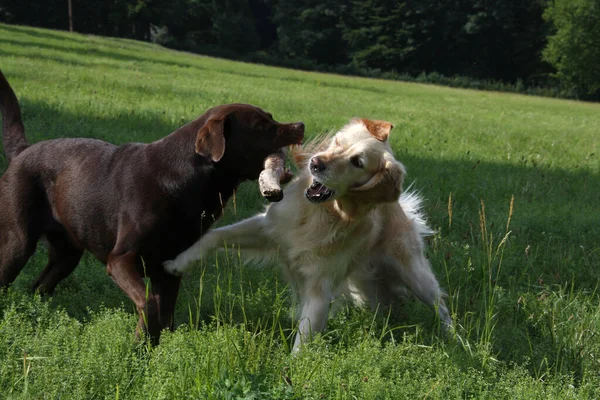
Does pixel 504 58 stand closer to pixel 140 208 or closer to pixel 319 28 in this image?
pixel 319 28

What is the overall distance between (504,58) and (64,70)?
51523mm

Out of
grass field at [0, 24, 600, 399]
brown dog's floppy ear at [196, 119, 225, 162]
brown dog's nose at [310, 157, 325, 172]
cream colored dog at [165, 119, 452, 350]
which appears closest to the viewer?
grass field at [0, 24, 600, 399]

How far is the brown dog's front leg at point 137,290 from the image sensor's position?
3.77 meters

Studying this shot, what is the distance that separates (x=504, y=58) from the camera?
62812mm

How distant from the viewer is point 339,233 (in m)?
4.59

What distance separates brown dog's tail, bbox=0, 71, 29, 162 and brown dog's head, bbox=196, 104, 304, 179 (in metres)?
1.50

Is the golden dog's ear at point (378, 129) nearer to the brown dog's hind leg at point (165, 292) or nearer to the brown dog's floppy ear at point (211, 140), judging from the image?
the brown dog's floppy ear at point (211, 140)

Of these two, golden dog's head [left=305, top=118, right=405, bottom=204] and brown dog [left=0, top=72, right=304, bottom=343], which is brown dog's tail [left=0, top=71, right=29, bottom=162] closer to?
brown dog [left=0, top=72, right=304, bottom=343]

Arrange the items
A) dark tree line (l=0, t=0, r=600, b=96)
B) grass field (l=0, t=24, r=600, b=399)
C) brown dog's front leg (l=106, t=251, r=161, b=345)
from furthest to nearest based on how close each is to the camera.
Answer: dark tree line (l=0, t=0, r=600, b=96)
brown dog's front leg (l=106, t=251, r=161, b=345)
grass field (l=0, t=24, r=600, b=399)

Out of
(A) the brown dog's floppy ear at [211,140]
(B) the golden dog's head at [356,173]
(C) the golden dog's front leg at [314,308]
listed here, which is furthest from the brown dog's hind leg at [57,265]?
(B) the golden dog's head at [356,173]

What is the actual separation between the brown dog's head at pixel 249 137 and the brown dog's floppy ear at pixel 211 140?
0.04 metres

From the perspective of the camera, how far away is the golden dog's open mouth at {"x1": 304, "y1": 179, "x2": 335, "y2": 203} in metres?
4.29

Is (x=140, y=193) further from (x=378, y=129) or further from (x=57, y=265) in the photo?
(x=378, y=129)

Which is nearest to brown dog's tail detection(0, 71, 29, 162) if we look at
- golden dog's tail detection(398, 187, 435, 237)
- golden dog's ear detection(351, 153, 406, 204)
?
golden dog's ear detection(351, 153, 406, 204)
